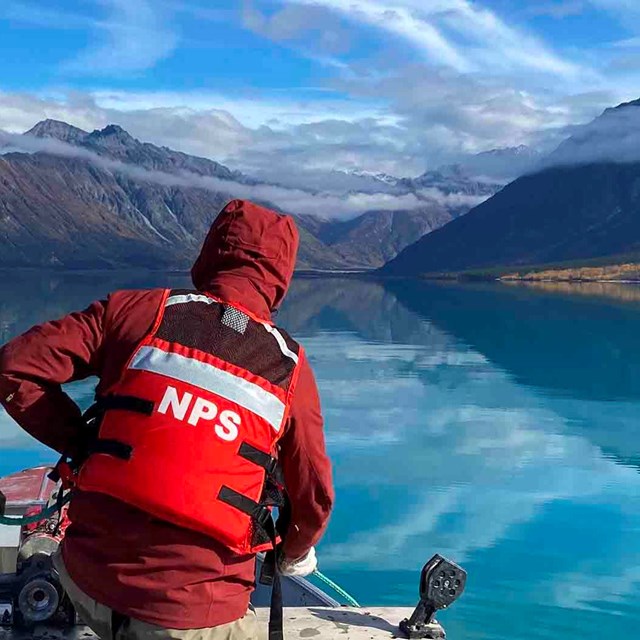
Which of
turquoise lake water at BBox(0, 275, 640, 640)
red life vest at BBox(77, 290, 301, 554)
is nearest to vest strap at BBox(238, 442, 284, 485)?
red life vest at BBox(77, 290, 301, 554)

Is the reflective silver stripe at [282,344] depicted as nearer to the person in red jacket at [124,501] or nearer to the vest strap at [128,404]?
the person in red jacket at [124,501]

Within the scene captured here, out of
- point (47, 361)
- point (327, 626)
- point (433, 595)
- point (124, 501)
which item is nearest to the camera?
point (124, 501)

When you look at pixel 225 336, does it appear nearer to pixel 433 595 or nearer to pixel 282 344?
pixel 282 344

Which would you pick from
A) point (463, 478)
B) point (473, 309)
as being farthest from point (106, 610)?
point (473, 309)

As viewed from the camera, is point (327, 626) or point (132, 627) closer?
point (132, 627)

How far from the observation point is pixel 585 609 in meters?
11.6

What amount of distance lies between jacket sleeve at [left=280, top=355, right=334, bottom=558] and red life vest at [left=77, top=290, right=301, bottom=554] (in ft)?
0.24

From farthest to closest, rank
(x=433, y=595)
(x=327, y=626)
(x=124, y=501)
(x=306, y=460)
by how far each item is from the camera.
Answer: (x=327, y=626), (x=433, y=595), (x=306, y=460), (x=124, y=501)

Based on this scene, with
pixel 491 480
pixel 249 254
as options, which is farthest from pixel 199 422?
pixel 491 480

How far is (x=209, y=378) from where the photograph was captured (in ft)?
12.0

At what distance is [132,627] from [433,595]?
7.67 ft

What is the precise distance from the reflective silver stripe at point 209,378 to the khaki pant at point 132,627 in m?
0.83

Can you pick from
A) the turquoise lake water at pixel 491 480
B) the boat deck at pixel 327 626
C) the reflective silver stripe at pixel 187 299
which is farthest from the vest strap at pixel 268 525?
the turquoise lake water at pixel 491 480

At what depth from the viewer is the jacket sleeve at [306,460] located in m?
3.86
